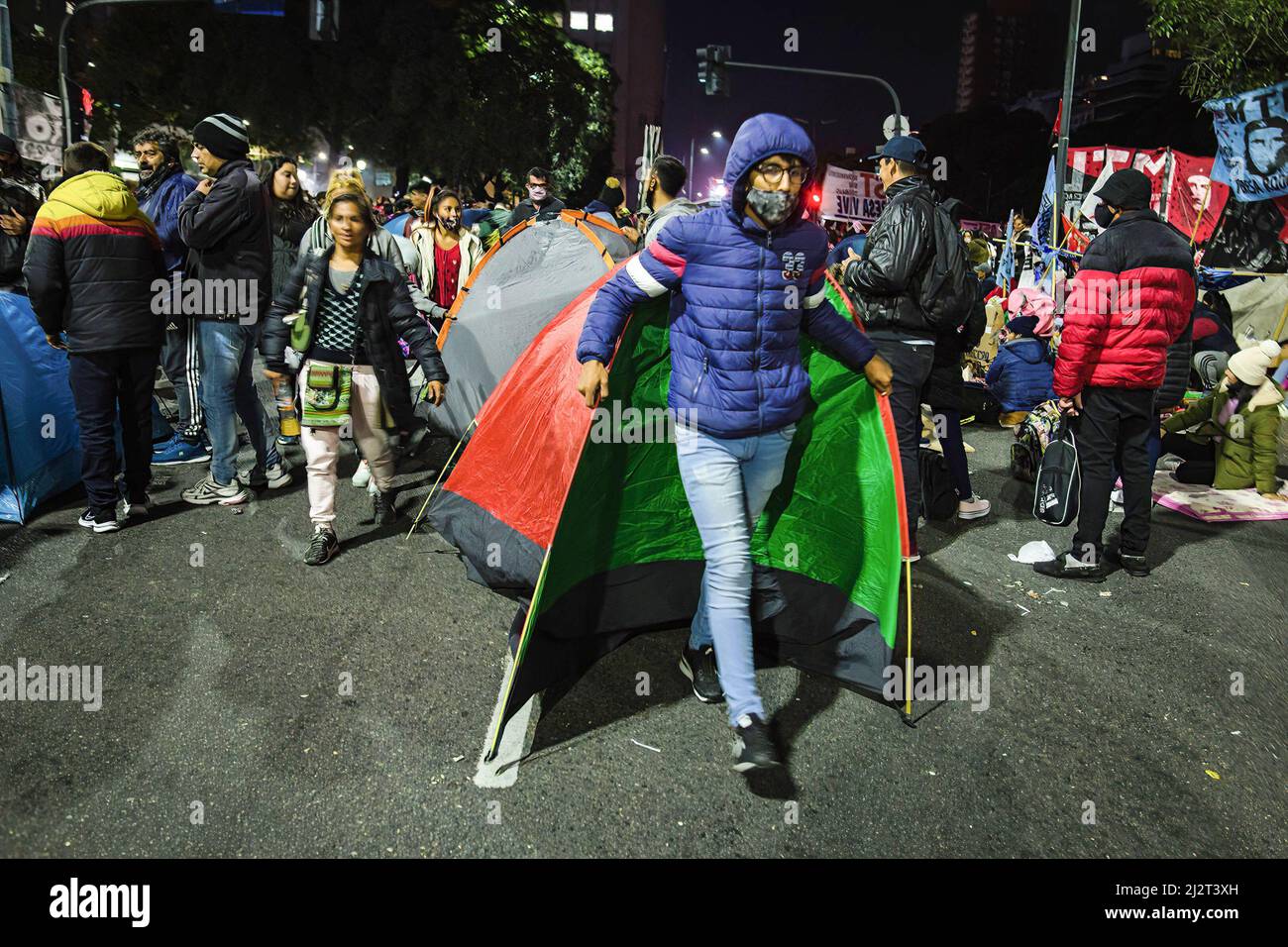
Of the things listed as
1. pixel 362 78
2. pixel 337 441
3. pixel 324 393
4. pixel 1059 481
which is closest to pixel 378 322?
pixel 324 393

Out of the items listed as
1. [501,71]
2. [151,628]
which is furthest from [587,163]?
[151,628]

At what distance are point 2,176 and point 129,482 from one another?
2879 millimetres

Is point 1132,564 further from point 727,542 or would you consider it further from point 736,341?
point 736,341

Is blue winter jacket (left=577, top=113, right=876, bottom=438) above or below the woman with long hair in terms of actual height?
below

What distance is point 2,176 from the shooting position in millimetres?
6344

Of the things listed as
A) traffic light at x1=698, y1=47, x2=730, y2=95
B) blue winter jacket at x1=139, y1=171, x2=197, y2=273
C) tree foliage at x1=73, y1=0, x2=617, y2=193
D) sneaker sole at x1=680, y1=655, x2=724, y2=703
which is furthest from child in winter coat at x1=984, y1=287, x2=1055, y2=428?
tree foliage at x1=73, y1=0, x2=617, y2=193

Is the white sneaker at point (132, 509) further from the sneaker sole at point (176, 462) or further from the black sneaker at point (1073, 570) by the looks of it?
the black sneaker at point (1073, 570)

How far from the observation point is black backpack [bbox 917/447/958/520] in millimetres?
5897

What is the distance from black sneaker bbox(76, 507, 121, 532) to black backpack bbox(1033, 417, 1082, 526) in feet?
18.4

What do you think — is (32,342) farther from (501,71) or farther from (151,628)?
(501,71)

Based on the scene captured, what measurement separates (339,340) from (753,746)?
3.14 meters

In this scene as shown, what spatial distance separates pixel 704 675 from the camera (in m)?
3.61

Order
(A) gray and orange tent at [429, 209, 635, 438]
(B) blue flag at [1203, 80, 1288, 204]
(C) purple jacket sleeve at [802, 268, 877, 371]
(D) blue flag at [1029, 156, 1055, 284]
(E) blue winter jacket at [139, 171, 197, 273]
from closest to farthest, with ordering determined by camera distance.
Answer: (C) purple jacket sleeve at [802, 268, 877, 371] → (E) blue winter jacket at [139, 171, 197, 273] → (A) gray and orange tent at [429, 209, 635, 438] → (B) blue flag at [1203, 80, 1288, 204] → (D) blue flag at [1029, 156, 1055, 284]

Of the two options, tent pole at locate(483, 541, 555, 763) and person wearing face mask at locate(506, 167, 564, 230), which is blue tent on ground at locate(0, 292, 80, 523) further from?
tent pole at locate(483, 541, 555, 763)
